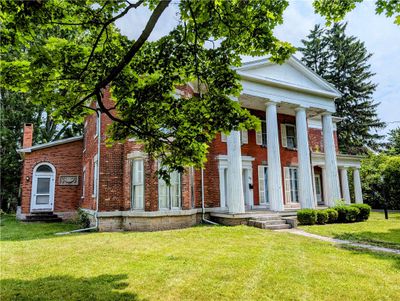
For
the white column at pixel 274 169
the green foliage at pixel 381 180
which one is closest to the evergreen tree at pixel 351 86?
the green foliage at pixel 381 180

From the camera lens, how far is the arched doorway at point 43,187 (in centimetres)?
1659

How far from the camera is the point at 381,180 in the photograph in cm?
1925

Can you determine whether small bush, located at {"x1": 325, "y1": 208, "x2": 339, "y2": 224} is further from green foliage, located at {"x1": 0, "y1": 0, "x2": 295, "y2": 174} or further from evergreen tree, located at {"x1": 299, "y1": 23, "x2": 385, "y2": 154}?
evergreen tree, located at {"x1": 299, "y1": 23, "x2": 385, "y2": 154}

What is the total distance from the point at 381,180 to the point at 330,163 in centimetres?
599

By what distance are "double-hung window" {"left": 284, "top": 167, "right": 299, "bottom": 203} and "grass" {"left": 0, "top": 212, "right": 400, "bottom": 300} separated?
8.59 meters

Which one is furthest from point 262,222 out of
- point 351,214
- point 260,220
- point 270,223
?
point 351,214

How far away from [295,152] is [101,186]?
1231 cm

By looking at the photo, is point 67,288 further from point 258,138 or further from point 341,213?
point 258,138

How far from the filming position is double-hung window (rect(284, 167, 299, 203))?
1714 cm

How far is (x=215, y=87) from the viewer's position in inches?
191

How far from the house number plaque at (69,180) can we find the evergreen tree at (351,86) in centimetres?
3154

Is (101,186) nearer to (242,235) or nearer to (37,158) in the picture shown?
(242,235)

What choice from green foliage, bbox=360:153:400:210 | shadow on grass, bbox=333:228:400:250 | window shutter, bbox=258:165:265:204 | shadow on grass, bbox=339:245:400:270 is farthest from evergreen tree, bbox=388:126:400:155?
shadow on grass, bbox=339:245:400:270

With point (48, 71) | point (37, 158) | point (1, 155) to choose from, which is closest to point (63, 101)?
point (48, 71)
